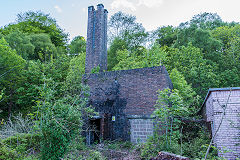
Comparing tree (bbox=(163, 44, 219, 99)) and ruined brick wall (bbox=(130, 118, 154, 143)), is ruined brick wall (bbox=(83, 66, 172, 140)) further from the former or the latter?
tree (bbox=(163, 44, 219, 99))

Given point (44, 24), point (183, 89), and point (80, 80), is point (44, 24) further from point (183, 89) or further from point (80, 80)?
point (183, 89)

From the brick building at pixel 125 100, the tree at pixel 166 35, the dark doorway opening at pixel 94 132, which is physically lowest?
the dark doorway opening at pixel 94 132

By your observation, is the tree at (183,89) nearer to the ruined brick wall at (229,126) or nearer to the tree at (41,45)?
the ruined brick wall at (229,126)

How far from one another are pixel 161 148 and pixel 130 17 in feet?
90.2

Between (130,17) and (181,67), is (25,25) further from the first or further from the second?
(181,67)

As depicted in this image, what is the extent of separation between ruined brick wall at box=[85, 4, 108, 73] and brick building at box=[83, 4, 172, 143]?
2287 millimetres

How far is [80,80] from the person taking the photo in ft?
45.4

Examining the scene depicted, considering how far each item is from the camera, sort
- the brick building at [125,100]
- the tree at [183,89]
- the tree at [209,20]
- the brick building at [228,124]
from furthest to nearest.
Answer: the tree at [209,20]
the tree at [183,89]
the brick building at [125,100]
the brick building at [228,124]

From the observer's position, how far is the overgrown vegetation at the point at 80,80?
6.88m

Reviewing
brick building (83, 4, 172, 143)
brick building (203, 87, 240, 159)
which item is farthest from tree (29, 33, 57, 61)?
brick building (203, 87, 240, 159)

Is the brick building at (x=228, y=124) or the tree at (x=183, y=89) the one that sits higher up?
the tree at (x=183, y=89)

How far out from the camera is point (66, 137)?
669cm

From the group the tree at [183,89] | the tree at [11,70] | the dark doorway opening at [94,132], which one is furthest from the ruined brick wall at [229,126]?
the tree at [11,70]

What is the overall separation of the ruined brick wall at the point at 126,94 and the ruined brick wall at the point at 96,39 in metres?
2.84
